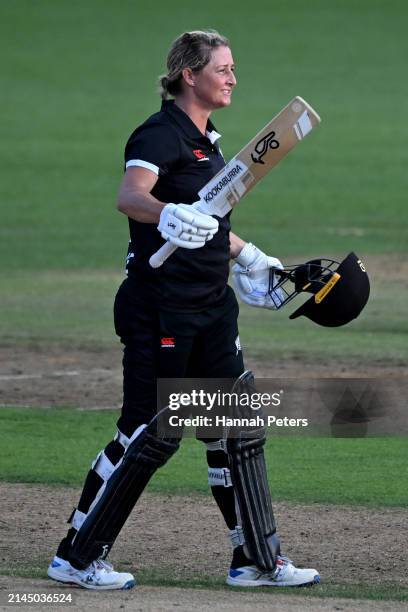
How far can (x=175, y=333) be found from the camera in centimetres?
588

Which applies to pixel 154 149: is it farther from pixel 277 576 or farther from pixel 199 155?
pixel 277 576

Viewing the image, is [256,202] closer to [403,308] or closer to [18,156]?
[18,156]

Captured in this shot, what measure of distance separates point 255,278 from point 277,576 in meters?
1.23

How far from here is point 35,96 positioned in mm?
35094

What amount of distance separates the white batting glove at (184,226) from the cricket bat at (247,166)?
16 cm

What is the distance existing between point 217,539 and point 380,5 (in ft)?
137

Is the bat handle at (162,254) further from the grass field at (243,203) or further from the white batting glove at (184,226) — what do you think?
the grass field at (243,203)

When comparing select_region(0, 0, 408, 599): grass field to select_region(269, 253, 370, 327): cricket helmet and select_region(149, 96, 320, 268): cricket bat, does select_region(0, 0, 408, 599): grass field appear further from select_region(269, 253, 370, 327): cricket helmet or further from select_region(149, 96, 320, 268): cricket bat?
select_region(149, 96, 320, 268): cricket bat

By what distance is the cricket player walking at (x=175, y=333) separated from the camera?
587cm

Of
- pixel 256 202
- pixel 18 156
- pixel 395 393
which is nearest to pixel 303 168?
pixel 256 202

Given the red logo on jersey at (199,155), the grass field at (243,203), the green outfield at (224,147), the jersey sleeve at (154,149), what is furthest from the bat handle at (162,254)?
the green outfield at (224,147)

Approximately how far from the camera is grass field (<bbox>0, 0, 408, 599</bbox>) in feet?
29.8

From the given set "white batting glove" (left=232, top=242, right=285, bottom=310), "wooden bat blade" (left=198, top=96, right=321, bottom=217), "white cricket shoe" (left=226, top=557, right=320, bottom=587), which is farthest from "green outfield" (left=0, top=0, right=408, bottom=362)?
"wooden bat blade" (left=198, top=96, right=321, bottom=217)

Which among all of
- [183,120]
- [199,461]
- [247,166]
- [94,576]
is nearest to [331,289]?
[247,166]
